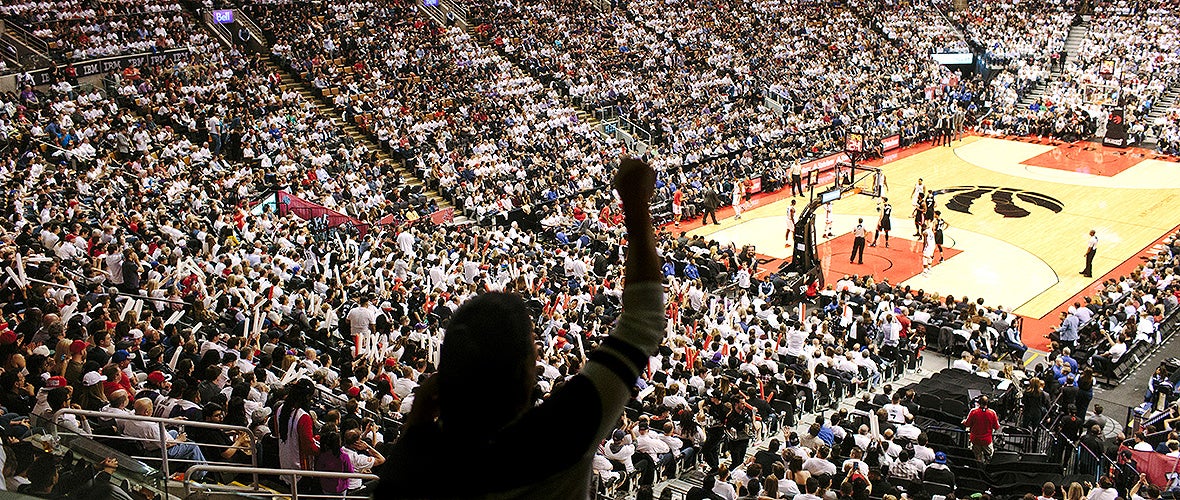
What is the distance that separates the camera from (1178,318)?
19500 millimetres

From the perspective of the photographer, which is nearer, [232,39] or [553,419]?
[553,419]

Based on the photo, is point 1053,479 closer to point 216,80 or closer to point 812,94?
point 216,80

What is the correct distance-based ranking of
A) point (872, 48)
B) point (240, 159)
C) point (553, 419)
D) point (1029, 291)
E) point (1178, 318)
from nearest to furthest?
point (553, 419), point (1178, 318), point (1029, 291), point (240, 159), point (872, 48)

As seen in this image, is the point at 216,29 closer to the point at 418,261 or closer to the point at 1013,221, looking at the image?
the point at 418,261

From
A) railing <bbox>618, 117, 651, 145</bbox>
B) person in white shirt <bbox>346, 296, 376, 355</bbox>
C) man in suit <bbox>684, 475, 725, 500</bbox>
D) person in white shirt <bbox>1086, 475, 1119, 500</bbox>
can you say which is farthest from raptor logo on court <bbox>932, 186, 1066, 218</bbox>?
man in suit <bbox>684, 475, 725, 500</bbox>

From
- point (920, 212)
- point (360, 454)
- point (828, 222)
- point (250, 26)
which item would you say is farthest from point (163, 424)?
point (250, 26)

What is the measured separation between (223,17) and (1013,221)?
26634mm

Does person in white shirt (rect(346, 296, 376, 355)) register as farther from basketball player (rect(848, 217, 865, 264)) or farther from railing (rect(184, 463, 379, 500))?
basketball player (rect(848, 217, 865, 264))

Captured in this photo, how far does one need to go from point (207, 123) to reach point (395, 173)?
515 centimetres

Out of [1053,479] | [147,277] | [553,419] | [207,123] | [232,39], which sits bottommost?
[1053,479]

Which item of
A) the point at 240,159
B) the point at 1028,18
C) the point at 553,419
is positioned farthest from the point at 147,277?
the point at 1028,18

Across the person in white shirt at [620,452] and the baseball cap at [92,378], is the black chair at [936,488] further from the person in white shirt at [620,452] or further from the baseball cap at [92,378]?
the baseball cap at [92,378]

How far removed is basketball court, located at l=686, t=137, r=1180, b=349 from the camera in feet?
76.0

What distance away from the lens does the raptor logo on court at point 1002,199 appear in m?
29.4
